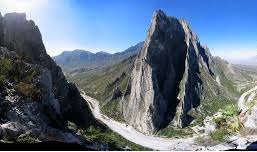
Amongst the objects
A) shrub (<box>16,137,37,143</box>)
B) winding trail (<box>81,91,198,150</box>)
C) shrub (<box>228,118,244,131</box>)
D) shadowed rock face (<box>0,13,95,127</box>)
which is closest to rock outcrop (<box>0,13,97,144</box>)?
shadowed rock face (<box>0,13,95,127</box>)

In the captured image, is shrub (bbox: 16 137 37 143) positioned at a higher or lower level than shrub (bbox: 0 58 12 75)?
lower

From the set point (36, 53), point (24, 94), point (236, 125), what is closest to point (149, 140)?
point (36, 53)

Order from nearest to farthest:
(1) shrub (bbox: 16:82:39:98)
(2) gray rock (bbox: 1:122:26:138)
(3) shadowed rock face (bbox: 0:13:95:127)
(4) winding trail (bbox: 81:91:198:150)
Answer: (2) gray rock (bbox: 1:122:26:138)
(1) shrub (bbox: 16:82:39:98)
(3) shadowed rock face (bbox: 0:13:95:127)
(4) winding trail (bbox: 81:91:198:150)

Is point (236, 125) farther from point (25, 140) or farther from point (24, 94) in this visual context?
point (25, 140)

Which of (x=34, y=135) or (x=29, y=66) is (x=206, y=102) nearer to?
(x=29, y=66)

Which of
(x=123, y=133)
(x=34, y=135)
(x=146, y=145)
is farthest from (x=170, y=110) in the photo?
(x=34, y=135)

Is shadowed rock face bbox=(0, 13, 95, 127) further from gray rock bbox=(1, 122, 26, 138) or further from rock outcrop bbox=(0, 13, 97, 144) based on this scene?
gray rock bbox=(1, 122, 26, 138)

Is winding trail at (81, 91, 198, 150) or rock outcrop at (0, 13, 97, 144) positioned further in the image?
winding trail at (81, 91, 198, 150)

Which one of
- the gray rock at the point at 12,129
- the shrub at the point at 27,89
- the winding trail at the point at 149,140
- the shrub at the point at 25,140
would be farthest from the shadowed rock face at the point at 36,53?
the winding trail at the point at 149,140

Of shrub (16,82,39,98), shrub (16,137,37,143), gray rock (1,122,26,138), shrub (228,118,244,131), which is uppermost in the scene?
shrub (16,82,39,98)

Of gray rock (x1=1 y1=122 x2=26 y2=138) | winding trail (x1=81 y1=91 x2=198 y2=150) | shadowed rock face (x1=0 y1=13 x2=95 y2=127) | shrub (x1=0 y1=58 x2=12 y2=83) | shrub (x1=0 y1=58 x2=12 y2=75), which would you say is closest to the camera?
gray rock (x1=1 y1=122 x2=26 y2=138)
